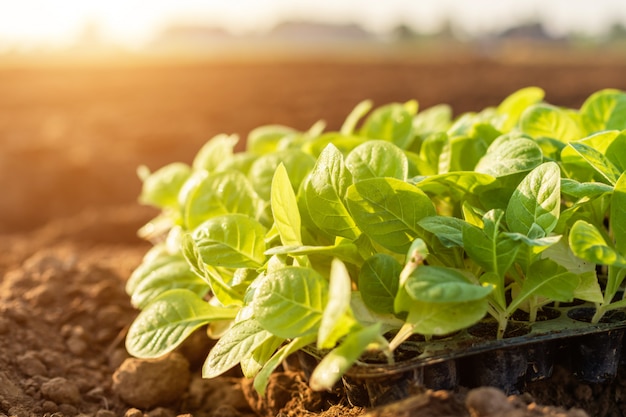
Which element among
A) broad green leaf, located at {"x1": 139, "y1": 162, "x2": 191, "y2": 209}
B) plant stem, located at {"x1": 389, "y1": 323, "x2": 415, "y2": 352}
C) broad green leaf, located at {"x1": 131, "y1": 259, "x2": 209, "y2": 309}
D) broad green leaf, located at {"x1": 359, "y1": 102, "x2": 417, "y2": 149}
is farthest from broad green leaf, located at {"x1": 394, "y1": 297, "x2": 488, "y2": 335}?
broad green leaf, located at {"x1": 139, "y1": 162, "x2": 191, "y2": 209}

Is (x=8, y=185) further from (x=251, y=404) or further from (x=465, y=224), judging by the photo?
(x=465, y=224)

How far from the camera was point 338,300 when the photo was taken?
1.02 metres

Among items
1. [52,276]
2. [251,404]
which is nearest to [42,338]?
[52,276]

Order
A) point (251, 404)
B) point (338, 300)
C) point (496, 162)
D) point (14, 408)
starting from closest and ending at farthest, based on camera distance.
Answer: point (338, 300) → point (496, 162) → point (14, 408) → point (251, 404)

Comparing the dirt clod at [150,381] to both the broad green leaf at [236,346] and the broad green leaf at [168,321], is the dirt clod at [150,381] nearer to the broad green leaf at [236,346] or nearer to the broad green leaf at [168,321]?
the broad green leaf at [168,321]

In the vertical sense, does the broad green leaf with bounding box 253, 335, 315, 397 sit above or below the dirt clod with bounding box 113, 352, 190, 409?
above

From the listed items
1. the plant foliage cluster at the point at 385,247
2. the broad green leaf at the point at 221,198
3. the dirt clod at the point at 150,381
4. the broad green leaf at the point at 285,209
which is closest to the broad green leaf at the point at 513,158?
the plant foliage cluster at the point at 385,247

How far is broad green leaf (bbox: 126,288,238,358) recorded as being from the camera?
139 cm

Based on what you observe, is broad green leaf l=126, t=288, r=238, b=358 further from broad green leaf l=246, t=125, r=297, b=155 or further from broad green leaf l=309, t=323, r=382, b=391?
broad green leaf l=246, t=125, r=297, b=155

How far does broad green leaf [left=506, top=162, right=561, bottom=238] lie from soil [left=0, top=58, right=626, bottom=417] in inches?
11.8

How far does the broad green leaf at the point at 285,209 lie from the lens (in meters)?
1.25

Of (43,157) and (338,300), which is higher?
(338,300)

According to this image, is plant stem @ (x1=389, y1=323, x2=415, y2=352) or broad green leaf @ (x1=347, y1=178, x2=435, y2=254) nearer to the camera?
plant stem @ (x1=389, y1=323, x2=415, y2=352)

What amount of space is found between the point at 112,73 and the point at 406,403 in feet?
37.6
